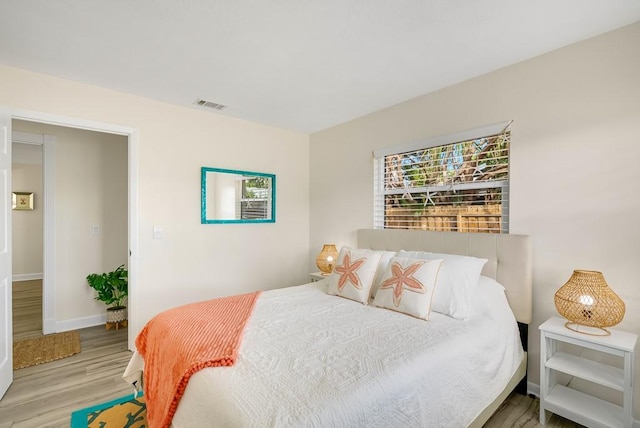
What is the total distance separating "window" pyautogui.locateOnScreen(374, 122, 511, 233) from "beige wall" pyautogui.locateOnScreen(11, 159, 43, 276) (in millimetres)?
7096

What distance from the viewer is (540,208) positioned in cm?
226

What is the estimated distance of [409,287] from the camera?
6.97 ft

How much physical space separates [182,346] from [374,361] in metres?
0.96

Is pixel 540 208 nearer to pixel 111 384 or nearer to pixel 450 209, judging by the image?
pixel 450 209

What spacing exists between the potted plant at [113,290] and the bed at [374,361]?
187 cm

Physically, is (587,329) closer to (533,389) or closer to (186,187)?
(533,389)

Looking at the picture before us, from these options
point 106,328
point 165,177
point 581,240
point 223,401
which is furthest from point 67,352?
point 581,240

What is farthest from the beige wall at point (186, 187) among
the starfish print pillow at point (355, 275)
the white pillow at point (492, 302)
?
the white pillow at point (492, 302)

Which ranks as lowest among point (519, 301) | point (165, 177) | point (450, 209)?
point (519, 301)

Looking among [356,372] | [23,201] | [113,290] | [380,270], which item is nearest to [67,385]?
[113,290]

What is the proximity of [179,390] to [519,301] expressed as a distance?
224 cm

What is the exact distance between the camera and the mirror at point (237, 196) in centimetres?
346

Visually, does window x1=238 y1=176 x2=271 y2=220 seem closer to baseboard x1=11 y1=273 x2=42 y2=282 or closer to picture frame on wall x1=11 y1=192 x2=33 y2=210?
picture frame on wall x1=11 y1=192 x2=33 y2=210

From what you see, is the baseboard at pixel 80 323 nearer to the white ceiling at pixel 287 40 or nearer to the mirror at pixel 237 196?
the mirror at pixel 237 196
